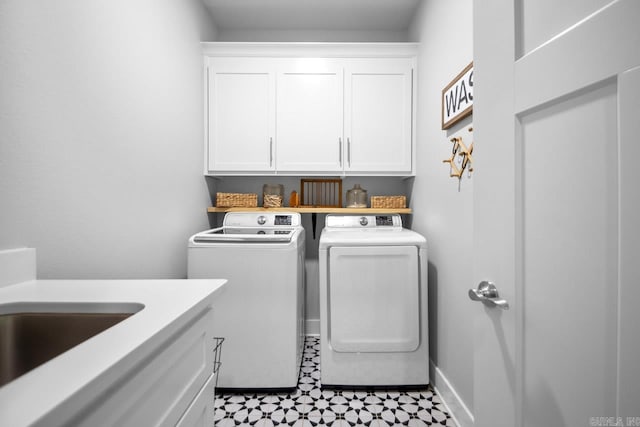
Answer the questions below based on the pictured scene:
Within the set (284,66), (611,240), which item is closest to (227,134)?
(284,66)

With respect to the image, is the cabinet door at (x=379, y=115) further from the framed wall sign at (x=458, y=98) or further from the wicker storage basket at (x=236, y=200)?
the wicker storage basket at (x=236, y=200)

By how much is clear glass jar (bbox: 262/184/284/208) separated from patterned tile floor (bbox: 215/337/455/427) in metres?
1.39

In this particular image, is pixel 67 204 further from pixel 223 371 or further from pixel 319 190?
pixel 319 190

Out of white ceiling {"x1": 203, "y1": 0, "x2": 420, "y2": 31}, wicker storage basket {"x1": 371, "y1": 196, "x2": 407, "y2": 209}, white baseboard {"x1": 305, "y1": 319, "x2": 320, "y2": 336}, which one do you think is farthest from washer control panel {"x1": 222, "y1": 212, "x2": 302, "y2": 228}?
white ceiling {"x1": 203, "y1": 0, "x2": 420, "y2": 31}

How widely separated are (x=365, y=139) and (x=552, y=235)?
1896 millimetres

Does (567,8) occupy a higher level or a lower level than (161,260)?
higher

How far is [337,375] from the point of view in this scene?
1.85 m

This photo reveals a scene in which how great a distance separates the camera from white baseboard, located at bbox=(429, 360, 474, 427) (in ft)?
4.90

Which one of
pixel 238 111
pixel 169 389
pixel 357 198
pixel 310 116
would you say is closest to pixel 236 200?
pixel 238 111

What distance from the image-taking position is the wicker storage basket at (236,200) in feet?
8.04

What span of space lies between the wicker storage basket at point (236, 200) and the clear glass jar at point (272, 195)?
0.33 feet

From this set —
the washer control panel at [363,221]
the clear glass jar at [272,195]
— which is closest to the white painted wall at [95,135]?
the clear glass jar at [272,195]

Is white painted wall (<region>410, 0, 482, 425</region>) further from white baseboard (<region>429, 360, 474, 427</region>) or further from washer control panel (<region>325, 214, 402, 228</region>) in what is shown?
washer control panel (<region>325, 214, 402, 228</region>)

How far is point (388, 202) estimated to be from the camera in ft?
8.27
